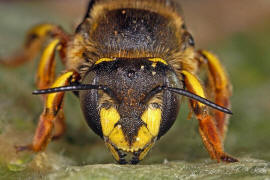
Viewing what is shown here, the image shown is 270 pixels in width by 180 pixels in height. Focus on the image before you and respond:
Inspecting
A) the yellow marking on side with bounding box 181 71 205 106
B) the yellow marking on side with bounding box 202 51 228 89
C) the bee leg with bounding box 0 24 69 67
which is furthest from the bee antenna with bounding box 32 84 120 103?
the yellow marking on side with bounding box 202 51 228 89

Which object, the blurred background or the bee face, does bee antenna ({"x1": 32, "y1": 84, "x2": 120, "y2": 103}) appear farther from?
the blurred background

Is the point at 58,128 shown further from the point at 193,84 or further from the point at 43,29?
the point at 193,84

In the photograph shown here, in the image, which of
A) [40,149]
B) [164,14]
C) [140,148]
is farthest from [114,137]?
[164,14]

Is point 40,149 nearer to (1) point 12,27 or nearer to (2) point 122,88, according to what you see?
(2) point 122,88

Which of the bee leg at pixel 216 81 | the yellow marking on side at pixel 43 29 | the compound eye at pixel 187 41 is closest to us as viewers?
the compound eye at pixel 187 41

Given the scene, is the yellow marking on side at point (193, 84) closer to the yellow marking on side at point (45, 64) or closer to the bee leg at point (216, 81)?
the bee leg at point (216, 81)

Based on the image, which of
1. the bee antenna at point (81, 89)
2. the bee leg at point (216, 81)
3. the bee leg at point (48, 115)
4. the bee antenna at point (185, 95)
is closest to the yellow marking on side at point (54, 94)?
the bee leg at point (48, 115)

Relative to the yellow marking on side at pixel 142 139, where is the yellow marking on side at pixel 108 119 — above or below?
above
